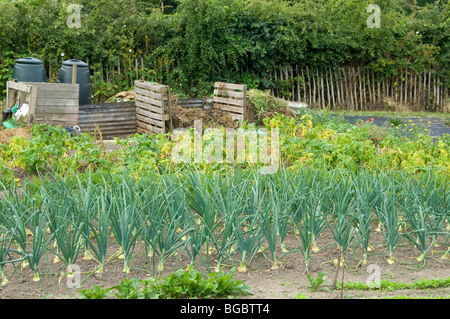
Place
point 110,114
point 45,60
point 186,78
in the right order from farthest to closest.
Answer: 1. point 186,78
2. point 45,60
3. point 110,114

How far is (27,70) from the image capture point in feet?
31.1

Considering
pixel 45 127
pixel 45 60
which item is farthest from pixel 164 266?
pixel 45 60

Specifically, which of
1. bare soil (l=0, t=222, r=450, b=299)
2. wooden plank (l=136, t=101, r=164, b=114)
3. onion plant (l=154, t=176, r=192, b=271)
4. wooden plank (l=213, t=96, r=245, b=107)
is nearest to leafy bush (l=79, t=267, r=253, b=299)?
bare soil (l=0, t=222, r=450, b=299)

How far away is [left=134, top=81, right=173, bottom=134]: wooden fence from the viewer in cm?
884

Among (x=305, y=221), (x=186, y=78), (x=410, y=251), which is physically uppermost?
(x=186, y=78)

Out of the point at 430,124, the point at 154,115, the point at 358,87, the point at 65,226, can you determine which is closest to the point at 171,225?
the point at 65,226

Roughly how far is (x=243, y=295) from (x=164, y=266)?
24.9 inches

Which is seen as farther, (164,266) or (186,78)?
(186,78)

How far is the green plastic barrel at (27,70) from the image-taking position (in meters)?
9.48

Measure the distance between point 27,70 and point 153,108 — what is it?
2500mm

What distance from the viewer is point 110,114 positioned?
9.13 m

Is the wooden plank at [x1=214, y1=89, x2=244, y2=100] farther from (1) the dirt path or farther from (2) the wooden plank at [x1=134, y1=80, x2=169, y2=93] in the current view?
(1) the dirt path

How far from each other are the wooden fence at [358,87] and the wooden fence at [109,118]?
17.9ft
